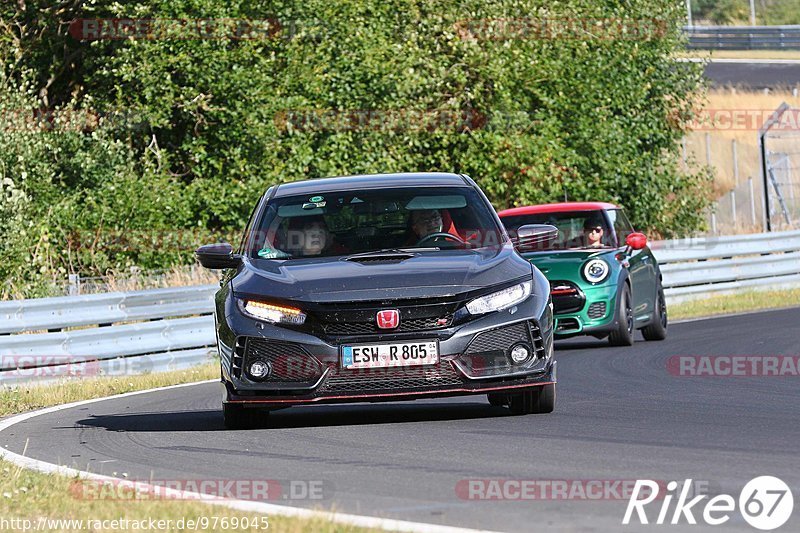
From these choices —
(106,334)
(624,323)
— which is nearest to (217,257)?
Answer: (106,334)

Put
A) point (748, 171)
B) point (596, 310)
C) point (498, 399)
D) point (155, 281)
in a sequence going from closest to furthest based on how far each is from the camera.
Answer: point (498, 399)
point (596, 310)
point (155, 281)
point (748, 171)

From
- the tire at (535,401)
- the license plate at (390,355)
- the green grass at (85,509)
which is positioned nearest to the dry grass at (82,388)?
the license plate at (390,355)

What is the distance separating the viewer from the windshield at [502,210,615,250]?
54.7 feet

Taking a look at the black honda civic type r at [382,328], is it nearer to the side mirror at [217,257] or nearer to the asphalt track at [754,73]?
Answer: the side mirror at [217,257]

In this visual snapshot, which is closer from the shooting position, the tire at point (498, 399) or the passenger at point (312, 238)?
the passenger at point (312, 238)

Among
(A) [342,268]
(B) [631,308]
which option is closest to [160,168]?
(B) [631,308]

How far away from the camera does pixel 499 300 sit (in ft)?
29.8

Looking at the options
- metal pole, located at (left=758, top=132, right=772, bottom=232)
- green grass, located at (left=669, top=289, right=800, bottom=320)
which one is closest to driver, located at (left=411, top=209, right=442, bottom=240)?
green grass, located at (left=669, top=289, right=800, bottom=320)

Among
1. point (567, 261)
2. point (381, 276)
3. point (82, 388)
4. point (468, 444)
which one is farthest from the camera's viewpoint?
point (567, 261)

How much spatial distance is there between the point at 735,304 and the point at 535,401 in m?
14.5

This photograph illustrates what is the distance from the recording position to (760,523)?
565cm

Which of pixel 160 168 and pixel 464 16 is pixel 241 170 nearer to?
pixel 160 168

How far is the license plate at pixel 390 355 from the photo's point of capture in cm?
887

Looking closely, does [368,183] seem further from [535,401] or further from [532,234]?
[535,401]
